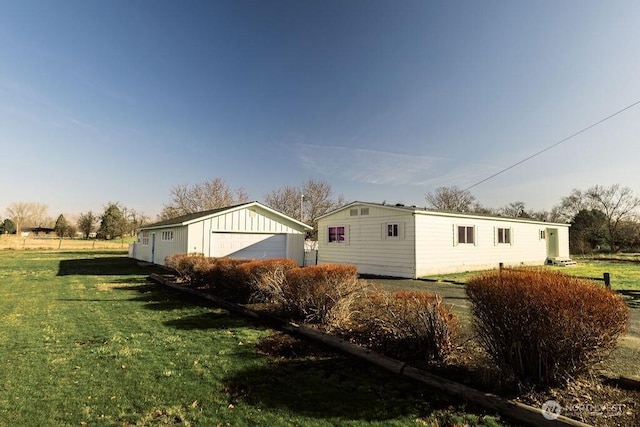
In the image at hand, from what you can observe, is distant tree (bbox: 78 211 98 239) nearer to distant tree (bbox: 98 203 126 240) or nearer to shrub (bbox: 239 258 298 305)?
distant tree (bbox: 98 203 126 240)

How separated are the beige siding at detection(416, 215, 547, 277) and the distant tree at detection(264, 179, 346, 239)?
25.4 metres

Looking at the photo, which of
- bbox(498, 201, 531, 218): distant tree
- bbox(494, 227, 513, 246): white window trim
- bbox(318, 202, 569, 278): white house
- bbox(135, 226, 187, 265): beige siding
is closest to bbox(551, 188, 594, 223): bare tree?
bbox(498, 201, 531, 218): distant tree

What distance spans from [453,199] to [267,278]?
46.2 metres

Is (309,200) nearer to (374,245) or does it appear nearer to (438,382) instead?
(374,245)

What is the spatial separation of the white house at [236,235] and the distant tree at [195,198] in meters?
22.3

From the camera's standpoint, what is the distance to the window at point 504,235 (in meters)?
19.4

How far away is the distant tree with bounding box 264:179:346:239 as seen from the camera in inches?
1720

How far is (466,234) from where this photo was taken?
1748 cm

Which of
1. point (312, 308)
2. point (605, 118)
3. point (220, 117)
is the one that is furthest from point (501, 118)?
point (220, 117)

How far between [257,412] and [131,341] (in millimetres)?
3534

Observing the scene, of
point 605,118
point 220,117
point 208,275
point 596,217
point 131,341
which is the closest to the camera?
point 131,341

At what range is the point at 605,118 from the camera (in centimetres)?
1457

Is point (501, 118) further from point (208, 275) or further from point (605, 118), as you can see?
point (208, 275)

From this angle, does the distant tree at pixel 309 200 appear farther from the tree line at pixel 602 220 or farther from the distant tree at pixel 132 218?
the distant tree at pixel 132 218
